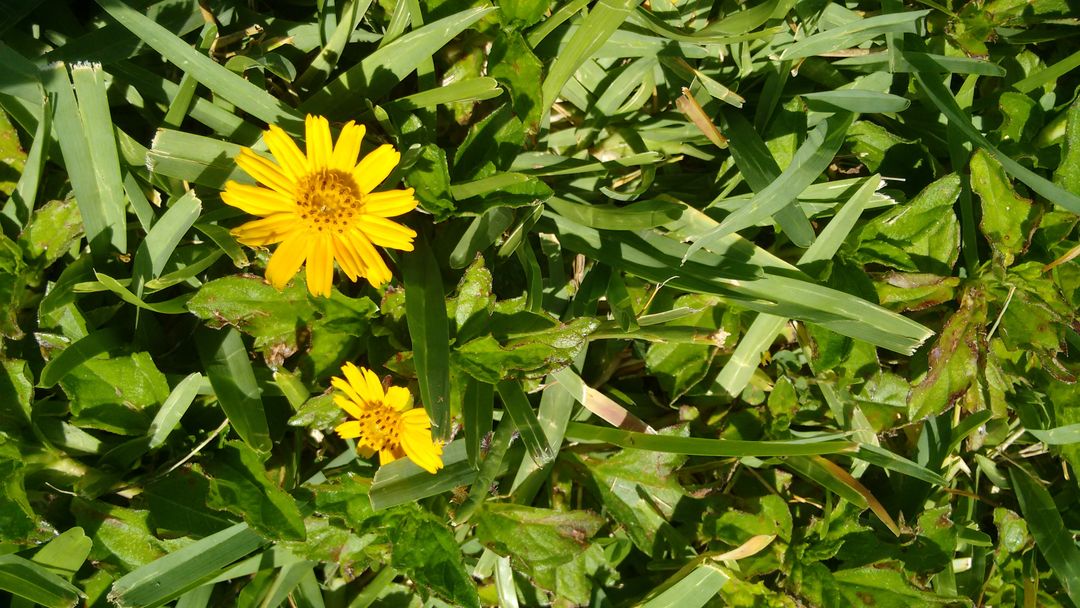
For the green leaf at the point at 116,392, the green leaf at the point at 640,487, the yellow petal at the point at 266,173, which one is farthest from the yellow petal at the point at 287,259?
the green leaf at the point at 640,487

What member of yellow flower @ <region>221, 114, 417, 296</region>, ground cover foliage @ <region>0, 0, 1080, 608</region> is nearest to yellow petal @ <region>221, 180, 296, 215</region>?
yellow flower @ <region>221, 114, 417, 296</region>

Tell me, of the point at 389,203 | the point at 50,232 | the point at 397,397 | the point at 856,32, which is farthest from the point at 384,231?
the point at 856,32

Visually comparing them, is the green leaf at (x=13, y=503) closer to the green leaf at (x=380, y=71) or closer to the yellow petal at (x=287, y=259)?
the yellow petal at (x=287, y=259)

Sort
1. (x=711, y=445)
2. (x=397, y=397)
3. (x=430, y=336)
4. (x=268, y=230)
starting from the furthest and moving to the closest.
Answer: (x=711, y=445) < (x=397, y=397) < (x=430, y=336) < (x=268, y=230)

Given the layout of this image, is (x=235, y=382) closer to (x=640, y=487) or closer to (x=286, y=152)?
(x=286, y=152)

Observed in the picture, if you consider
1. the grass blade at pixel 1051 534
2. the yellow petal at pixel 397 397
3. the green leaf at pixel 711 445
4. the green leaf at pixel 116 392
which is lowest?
the grass blade at pixel 1051 534

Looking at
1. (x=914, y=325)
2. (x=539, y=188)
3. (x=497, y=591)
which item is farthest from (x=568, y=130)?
(x=497, y=591)
